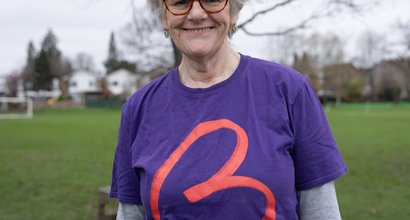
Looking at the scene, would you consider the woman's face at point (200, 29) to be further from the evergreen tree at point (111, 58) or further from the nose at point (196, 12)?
the evergreen tree at point (111, 58)

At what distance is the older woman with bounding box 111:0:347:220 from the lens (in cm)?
165

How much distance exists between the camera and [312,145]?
5.43 ft

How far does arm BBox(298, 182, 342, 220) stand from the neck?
0.53m

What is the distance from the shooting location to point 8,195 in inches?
335

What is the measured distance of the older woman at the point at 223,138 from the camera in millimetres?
1651

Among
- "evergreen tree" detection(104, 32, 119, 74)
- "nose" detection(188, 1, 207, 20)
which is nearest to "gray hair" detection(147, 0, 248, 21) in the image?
"nose" detection(188, 1, 207, 20)

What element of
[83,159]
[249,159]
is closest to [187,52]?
[249,159]

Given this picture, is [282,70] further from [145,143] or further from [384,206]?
[384,206]

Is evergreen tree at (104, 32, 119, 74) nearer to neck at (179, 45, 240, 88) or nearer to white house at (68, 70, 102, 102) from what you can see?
white house at (68, 70, 102, 102)

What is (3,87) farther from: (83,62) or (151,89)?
(151,89)

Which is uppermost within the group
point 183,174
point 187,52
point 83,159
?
point 187,52

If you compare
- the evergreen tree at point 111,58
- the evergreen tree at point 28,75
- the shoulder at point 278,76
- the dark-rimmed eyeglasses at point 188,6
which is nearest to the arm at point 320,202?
the shoulder at point 278,76

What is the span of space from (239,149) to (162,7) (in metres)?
0.65

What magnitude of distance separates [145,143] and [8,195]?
7523mm
